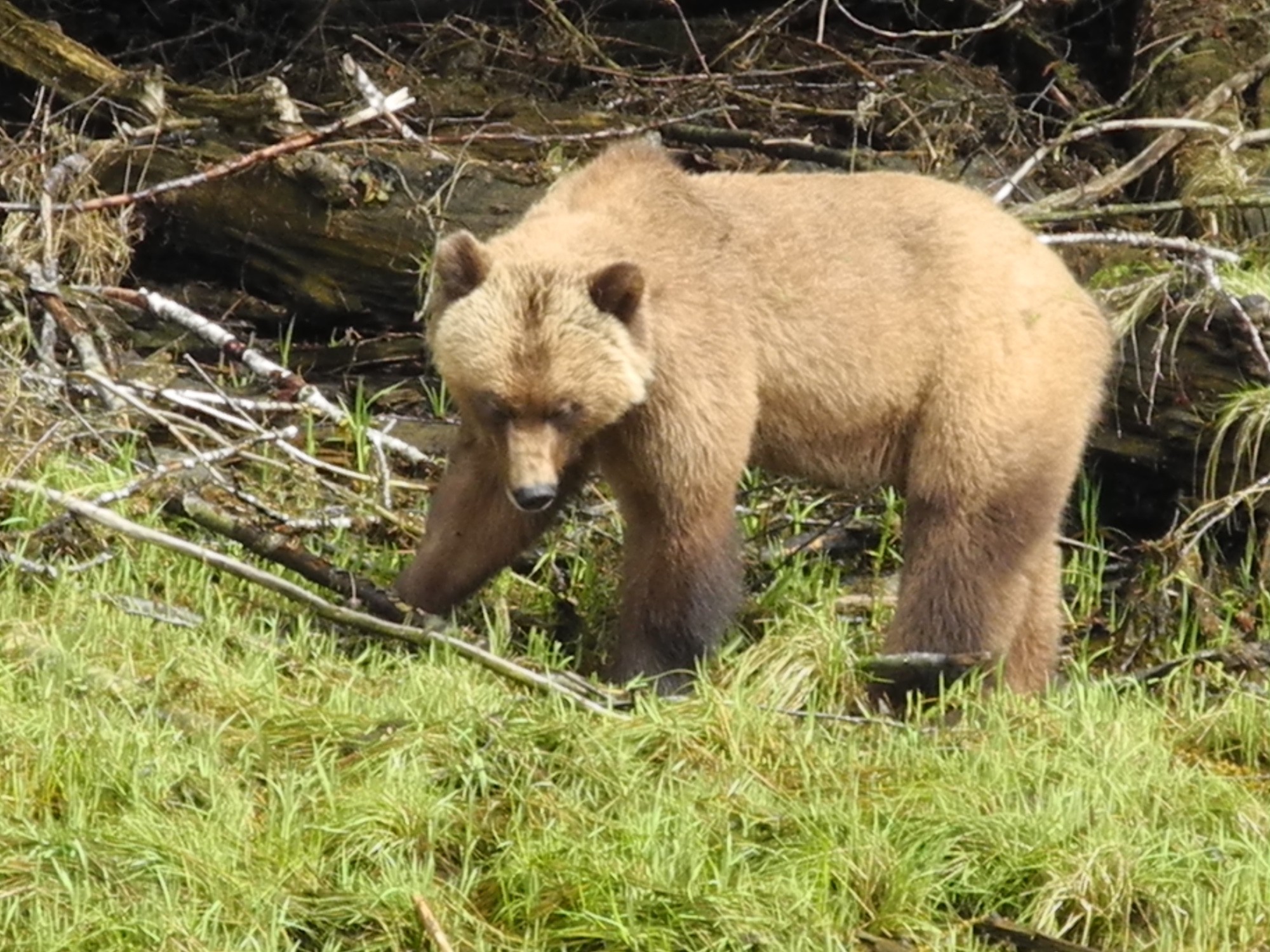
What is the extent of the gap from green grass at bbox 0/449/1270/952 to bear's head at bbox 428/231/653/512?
753 mm

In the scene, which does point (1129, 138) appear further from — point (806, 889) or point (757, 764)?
point (806, 889)

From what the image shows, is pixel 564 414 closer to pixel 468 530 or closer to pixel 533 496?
pixel 533 496

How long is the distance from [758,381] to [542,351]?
969 mm

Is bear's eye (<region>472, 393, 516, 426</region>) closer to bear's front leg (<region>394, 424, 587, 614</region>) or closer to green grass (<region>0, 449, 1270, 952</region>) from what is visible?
bear's front leg (<region>394, 424, 587, 614</region>)

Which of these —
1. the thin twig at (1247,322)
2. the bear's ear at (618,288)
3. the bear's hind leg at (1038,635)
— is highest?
the bear's ear at (618,288)

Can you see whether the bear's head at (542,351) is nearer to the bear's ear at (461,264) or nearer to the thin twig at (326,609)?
the bear's ear at (461,264)

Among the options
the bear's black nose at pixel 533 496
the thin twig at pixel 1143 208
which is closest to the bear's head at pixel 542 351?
the bear's black nose at pixel 533 496

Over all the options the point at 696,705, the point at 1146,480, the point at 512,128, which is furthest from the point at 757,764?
the point at 512,128

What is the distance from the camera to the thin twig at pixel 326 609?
6191 mm

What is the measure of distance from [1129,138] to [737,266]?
166 inches

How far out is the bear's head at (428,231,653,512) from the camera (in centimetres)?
652

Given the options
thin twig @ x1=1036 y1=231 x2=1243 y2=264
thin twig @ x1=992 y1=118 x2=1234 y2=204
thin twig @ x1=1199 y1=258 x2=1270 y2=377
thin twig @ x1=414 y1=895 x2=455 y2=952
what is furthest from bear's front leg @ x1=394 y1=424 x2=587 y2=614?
thin twig @ x1=992 y1=118 x2=1234 y2=204

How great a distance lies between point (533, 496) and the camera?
6445 millimetres

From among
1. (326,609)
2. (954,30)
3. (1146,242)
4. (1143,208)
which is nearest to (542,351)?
(326,609)
